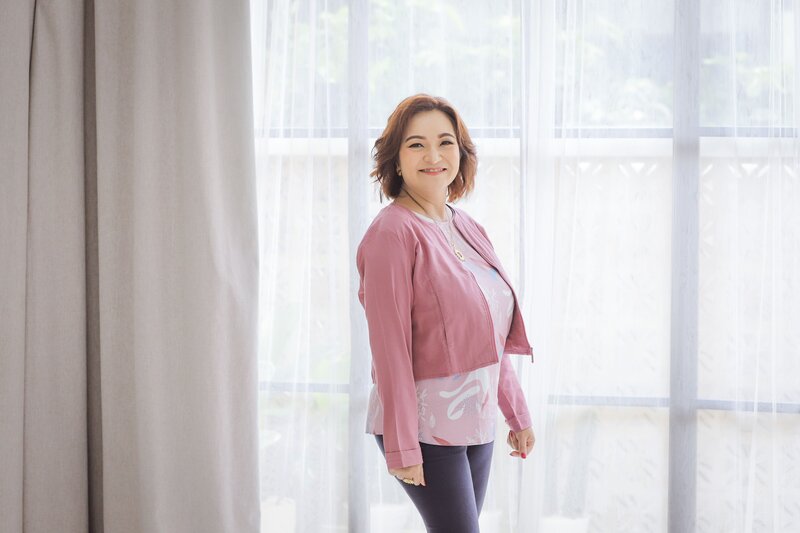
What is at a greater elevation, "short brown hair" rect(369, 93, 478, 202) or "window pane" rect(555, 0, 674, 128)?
"window pane" rect(555, 0, 674, 128)

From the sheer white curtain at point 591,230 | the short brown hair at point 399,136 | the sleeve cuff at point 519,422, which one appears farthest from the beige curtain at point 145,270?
the sleeve cuff at point 519,422

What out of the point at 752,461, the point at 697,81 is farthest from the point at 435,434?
the point at 697,81

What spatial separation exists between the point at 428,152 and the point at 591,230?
2.58 ft

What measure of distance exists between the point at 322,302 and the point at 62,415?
90cm

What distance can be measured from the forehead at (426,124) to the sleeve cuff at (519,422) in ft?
2.67

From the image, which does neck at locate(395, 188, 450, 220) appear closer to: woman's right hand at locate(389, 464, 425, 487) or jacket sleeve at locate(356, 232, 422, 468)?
jacket sleeve at locate(356, 232, 422, 468)

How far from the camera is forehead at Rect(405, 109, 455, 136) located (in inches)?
65.1

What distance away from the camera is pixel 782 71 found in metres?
2.09

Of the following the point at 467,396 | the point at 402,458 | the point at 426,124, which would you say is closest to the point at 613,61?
the point at 426,124

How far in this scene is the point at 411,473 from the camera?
1500 mm

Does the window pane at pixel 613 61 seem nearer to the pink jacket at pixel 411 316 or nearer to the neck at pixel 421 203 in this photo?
the neck at pixel 421 203

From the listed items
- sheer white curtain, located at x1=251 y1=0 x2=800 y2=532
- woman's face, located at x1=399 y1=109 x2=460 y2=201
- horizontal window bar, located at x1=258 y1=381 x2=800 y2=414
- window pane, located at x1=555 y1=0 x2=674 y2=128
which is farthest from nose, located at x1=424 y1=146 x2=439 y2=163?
horizontal window bar, located at x1=258 y1=381 x2=800 y2=414

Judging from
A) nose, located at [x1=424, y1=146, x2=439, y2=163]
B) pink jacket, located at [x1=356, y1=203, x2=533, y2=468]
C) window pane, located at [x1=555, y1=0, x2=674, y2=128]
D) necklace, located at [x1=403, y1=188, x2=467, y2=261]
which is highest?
window pane, located at [x1=555, y1=0, x2=674, y2=128]

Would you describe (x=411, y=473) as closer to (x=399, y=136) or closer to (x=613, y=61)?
(x=399, y=136)
